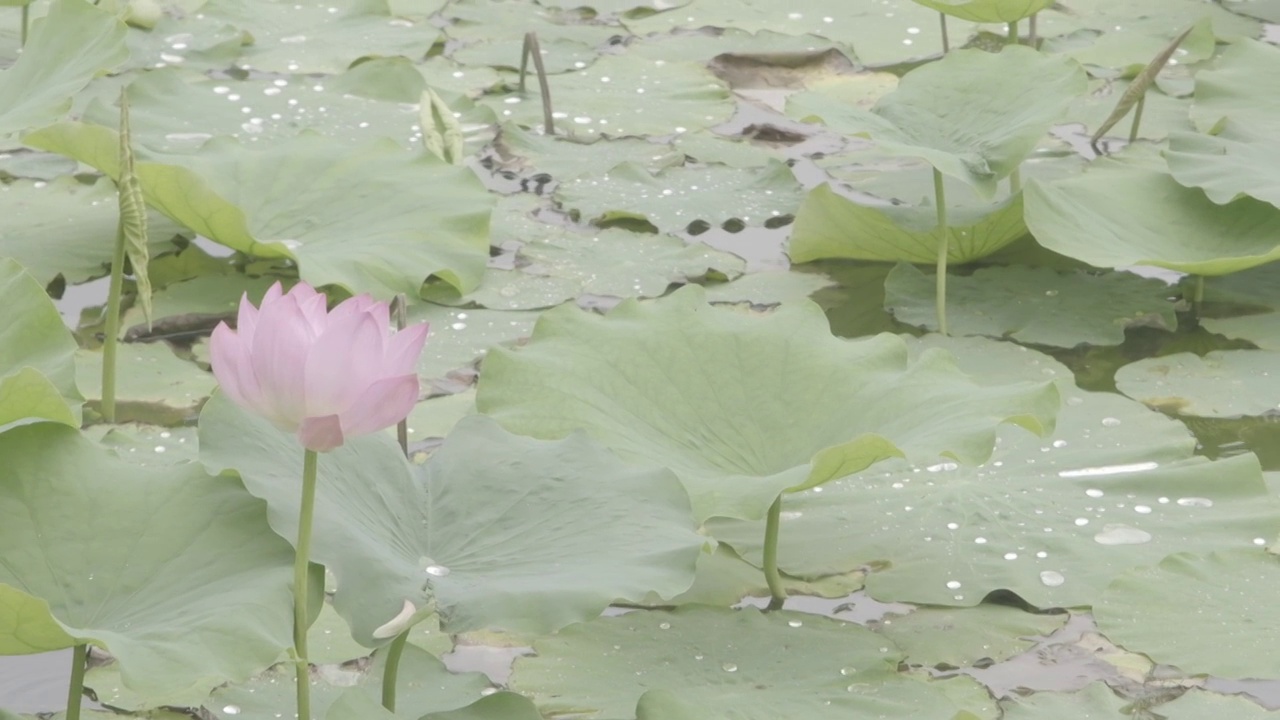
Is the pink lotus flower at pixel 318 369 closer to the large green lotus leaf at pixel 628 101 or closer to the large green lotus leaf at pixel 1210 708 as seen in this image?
the large green lotus leaf at pixel 1210 708

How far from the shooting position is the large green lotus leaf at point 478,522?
1117 mm

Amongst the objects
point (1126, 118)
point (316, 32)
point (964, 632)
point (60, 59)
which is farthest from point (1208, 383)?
point (316, 32)

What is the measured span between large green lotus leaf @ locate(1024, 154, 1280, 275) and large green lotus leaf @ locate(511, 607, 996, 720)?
871mm

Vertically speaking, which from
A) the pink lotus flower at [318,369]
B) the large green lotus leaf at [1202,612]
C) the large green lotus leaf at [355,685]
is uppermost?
the pink lotus flower at [318,369]

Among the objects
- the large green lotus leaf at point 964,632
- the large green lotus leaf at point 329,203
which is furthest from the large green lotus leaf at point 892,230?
the large green lotus leaf at point 964,632

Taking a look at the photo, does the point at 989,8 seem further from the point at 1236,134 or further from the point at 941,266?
the point at 941,266

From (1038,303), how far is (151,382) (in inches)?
48.1

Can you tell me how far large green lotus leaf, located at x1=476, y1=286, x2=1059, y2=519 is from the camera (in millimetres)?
1403

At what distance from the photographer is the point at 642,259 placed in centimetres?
228

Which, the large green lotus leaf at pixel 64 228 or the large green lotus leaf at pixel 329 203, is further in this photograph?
the large green lotus leaf at pixel 64 228

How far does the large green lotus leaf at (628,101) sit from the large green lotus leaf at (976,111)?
2.30ft

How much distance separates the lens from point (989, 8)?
251cm

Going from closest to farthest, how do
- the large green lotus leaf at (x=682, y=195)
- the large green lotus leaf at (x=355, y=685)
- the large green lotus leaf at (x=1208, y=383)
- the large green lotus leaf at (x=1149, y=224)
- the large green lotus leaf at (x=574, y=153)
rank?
the large green lotus leaf at (x=355, y=685) < the large green lotus leaf at (x=1208, y=383) < the large green lotus leaf at (x=1149, y=224) < the large green lotus leaf at (x=682, y=195) < the large green lotus leaf at (x=574, y=153)

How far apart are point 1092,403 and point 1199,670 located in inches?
20.8
